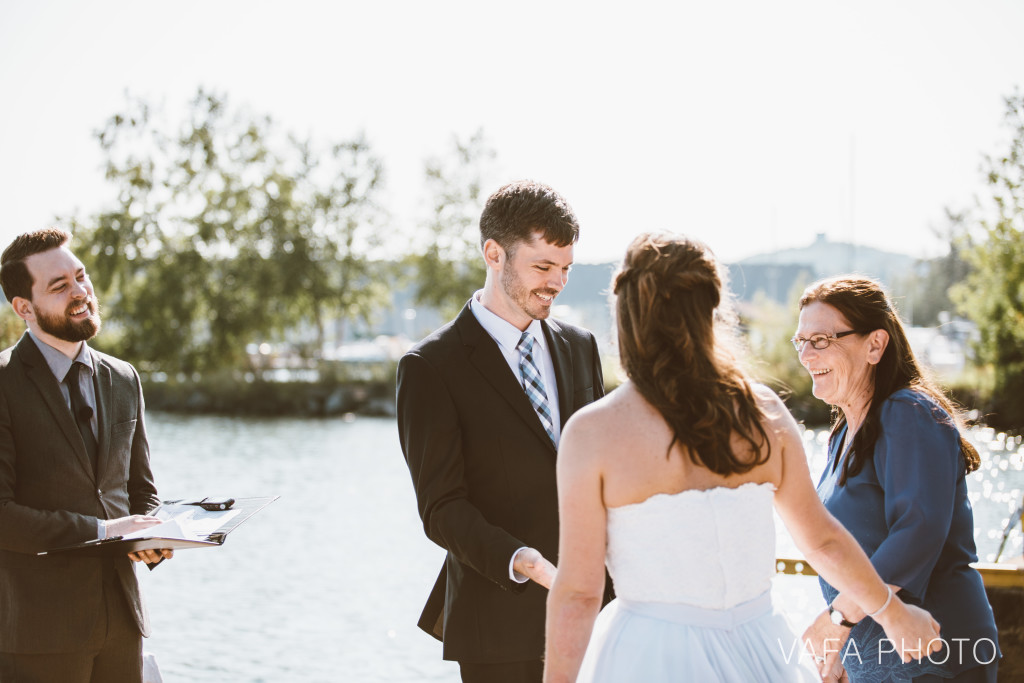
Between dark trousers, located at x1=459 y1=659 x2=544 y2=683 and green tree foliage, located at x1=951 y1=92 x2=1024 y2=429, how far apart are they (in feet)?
87.5

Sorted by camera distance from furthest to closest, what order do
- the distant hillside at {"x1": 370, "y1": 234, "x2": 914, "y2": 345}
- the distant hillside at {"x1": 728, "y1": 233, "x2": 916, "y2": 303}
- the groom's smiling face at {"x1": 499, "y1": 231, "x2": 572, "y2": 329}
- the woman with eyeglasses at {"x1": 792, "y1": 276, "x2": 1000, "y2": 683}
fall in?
1. the distant hillside at {"x1": 728, "y1": 233, "x2": 916, "y2": 303}
2. the distant hillside at {"x1": 370, "y1": 234, "x2": 914, "y2": 345}
3. the groom's smiling face at {"x1": 499, "y1": 231, "x2": 572, "y2": 329}
4. the woman with eyeglasses at {"x1": 792, "y1": 276, "x2": 1000, "y2": 683}

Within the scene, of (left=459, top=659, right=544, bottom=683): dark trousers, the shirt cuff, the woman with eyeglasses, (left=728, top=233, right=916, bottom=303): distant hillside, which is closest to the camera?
the shirt cuff

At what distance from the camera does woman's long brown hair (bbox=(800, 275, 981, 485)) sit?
260 cm

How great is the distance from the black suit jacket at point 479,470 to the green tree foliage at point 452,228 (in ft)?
121

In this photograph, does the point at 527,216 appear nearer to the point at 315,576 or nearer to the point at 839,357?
the point at 839,357

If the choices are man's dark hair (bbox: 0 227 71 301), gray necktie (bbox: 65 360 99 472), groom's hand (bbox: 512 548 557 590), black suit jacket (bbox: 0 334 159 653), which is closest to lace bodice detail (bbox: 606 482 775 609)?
groom's hand (bbox: 512 548 557 590)

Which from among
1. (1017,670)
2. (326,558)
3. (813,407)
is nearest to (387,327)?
(813,407)

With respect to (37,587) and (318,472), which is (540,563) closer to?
(37,587)

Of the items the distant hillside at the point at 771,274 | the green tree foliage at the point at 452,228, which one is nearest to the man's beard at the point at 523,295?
the green tree foliage at the point at 452,228

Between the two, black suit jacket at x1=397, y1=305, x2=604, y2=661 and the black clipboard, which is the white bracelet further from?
the black clipboard

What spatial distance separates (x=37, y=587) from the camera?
2768mm

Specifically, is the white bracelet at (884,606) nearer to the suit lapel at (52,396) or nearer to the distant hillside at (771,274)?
the suit lapel at (52,396)

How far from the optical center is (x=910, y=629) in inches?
87.7

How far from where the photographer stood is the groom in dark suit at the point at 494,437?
Answer: 8.13 feet
